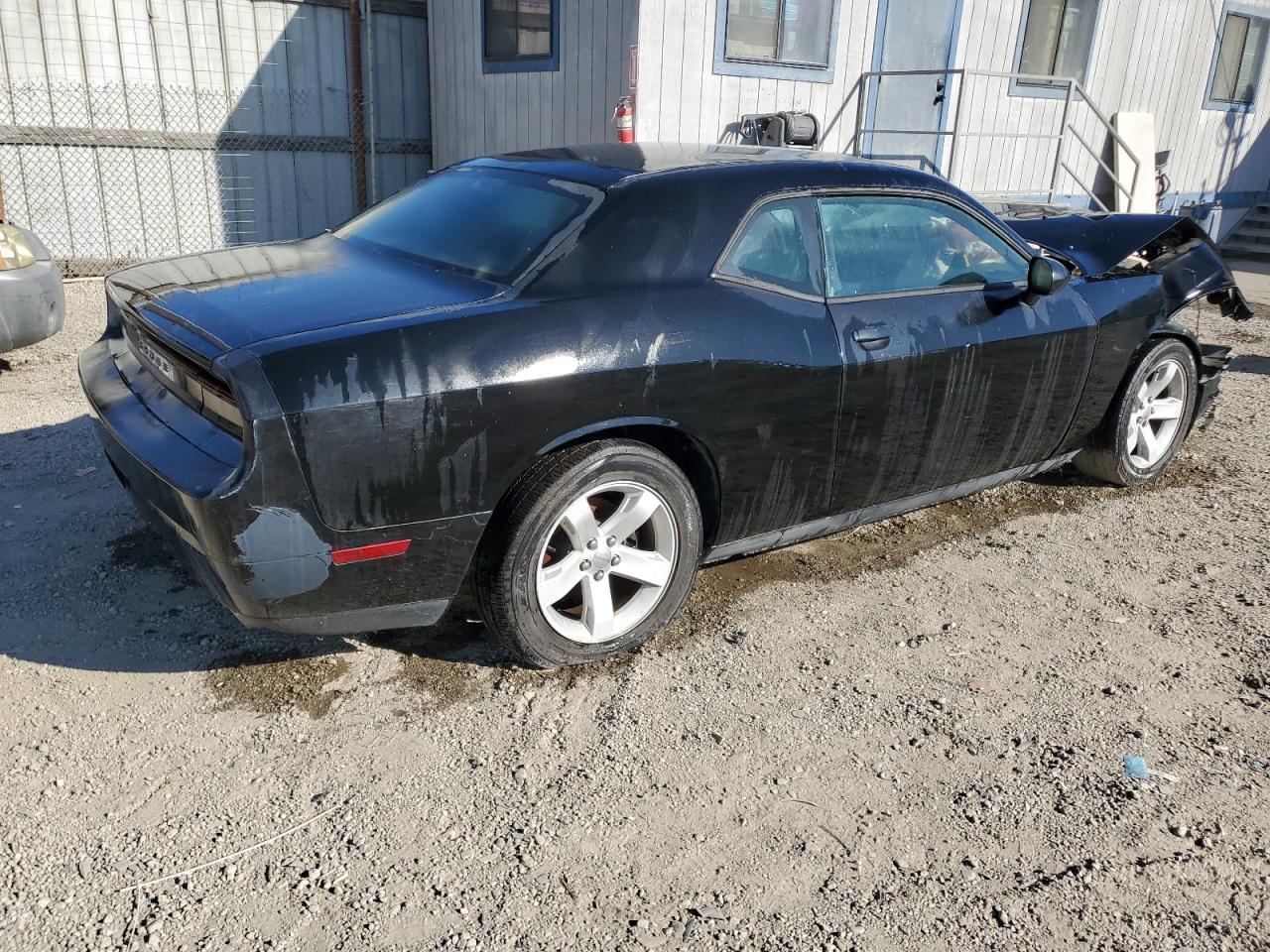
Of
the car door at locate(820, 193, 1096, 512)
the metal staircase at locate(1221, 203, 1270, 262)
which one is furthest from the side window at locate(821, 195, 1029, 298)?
the metal staircase at locate(1221, 203, 1270, 262)

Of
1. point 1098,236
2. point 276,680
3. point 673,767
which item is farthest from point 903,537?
point 276,680

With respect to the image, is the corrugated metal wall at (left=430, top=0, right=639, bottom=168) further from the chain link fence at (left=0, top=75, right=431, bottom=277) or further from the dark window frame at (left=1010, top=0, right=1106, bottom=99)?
the dark window frame at (left=1010, top=0, right=1106, bottom=99)

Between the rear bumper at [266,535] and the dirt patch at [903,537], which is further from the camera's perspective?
the dirt patch at [903,537]

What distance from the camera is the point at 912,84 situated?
10.4 meters

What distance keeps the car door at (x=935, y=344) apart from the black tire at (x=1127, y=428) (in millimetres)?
547

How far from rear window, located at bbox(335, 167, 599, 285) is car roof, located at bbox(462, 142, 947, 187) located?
0.28ft

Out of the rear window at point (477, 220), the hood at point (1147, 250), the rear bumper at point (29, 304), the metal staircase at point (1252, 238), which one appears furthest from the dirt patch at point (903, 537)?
the metal staircase at point (1252, 238)

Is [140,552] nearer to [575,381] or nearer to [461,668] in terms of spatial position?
[461,668]

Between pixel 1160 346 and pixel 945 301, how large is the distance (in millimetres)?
1644

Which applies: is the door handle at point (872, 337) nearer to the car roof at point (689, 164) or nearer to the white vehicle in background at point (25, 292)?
the car roof at point (689, 164)

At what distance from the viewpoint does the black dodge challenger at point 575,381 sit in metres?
2.87

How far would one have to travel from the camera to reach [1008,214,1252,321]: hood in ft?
16.2

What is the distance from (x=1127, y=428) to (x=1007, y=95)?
292 inches

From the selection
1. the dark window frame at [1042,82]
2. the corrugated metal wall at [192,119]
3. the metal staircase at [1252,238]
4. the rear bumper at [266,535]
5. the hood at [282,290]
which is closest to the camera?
the rear bumper at [266,535]
